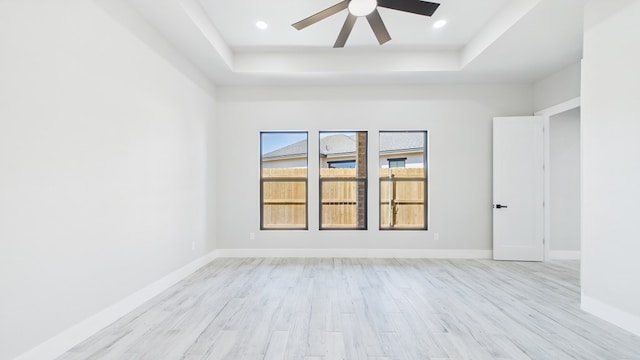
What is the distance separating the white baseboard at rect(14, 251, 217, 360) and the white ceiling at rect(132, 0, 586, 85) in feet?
9.47

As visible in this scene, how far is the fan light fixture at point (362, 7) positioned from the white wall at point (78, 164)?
219 cm

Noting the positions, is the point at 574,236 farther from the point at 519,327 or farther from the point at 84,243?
the point at 84,243

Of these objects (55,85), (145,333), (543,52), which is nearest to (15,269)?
(145,333)

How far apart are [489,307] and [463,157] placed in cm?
278

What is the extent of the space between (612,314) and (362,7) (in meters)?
3.62

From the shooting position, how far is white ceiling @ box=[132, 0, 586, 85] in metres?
3.15

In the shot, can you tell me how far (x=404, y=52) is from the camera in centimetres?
443

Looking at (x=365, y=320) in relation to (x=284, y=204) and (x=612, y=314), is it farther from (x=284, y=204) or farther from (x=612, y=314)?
(x=284, y=204)

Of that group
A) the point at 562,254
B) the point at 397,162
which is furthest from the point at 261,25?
the point at 562,254

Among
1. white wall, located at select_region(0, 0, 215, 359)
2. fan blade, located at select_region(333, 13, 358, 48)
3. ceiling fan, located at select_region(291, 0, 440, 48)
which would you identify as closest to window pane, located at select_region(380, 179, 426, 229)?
fan blade, located at select_region(333, 13, 358, 48)

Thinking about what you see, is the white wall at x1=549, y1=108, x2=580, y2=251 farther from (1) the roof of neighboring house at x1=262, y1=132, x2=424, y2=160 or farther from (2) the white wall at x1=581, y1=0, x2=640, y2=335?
(2) the white wall at x1=581, y1=0, x2=640, y2=335

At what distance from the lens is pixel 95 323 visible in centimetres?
238

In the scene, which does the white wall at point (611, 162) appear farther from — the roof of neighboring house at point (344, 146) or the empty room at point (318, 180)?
the roof of neighboring house at point (344, 146)

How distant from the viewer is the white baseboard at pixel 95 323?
1.94 meters
